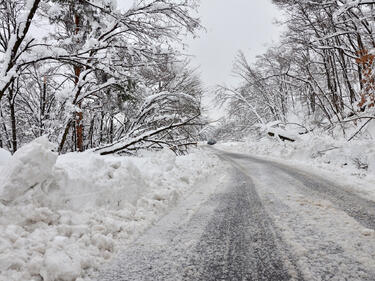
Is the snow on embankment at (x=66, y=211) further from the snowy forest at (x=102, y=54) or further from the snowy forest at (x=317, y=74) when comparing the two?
the snowy forest at (x=317, y=74)

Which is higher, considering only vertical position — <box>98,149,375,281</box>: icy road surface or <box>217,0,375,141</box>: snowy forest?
<box>217,0,375,141</box>: snowy forest

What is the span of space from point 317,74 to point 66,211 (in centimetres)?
1955

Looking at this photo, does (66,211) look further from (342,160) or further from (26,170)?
(342,160)

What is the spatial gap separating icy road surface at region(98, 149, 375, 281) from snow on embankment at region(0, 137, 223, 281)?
0.30m

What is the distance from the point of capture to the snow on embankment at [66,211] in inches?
75.1

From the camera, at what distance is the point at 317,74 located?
17.6 metres

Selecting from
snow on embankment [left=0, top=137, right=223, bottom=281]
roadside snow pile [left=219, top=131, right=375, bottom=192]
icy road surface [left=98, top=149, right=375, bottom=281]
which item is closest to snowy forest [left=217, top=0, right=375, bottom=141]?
roadside snow pile [left=219, top=131, right=375, bottom=192]

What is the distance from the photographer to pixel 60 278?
5.93ft

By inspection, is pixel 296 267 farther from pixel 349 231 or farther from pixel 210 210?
pixel 210 210

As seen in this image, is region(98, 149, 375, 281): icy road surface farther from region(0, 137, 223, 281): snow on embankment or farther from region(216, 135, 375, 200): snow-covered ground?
region(216, 135, 375, 200): snow-covered ground

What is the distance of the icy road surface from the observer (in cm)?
189

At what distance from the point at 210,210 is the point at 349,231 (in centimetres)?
186

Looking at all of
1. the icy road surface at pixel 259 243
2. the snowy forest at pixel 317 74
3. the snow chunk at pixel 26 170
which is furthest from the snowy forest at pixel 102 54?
the snowy forest at pixel 317 74

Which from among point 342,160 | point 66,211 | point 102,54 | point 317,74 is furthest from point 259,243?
point 317,74
